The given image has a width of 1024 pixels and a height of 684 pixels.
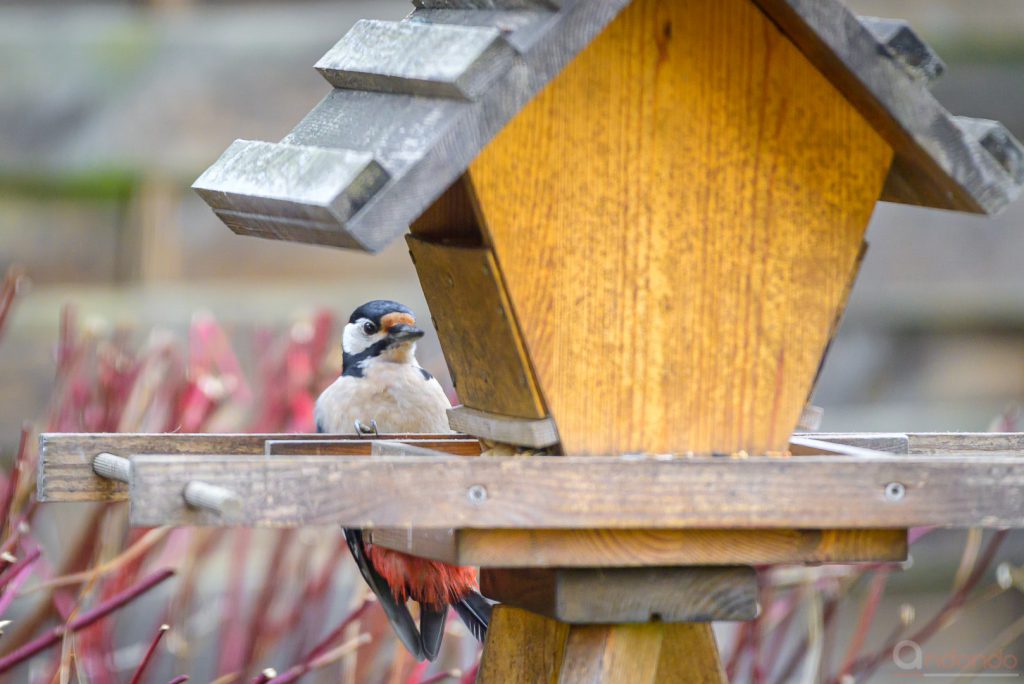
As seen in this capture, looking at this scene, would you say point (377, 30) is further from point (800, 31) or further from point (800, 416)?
point (800, 416)

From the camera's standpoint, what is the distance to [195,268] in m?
4.67

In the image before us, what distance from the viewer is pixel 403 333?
2.60m

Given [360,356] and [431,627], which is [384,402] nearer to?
[360,356]

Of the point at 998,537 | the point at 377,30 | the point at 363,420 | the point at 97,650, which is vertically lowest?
the point at 97,650

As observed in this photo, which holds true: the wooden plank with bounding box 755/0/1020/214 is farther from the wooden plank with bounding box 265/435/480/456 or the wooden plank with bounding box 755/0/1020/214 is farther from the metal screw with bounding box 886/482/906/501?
the wooden plank with bounding box 265/435/480/456

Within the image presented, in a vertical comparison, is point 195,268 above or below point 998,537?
above

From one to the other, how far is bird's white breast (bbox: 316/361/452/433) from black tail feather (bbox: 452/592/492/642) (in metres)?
0.39

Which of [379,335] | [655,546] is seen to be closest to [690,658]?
[655,546]

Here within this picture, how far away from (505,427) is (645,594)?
0.27 metres

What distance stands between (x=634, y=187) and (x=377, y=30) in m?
0.37

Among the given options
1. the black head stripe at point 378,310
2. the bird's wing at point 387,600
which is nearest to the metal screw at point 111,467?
the bird's wing at point 387,600

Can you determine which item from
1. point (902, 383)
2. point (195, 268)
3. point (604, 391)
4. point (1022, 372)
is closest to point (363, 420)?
point (604, 391)

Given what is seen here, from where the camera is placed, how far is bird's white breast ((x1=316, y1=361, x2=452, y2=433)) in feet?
8.86

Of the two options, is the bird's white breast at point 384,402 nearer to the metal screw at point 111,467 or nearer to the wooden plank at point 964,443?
the metal screw at point 111,467
